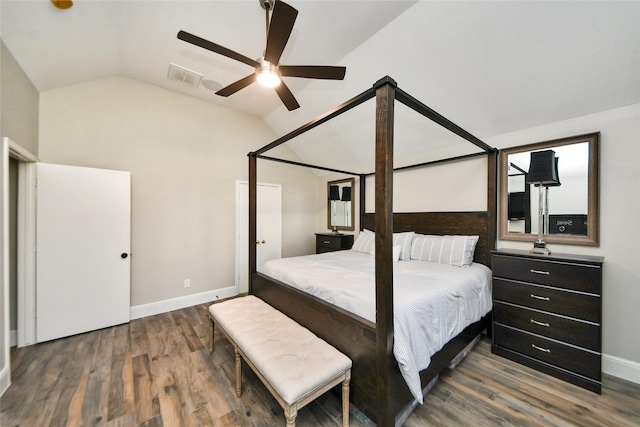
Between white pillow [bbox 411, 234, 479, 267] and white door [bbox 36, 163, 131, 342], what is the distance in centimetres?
373

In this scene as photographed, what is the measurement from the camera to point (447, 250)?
8.95 ft

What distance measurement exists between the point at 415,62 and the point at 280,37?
1544 millimetres

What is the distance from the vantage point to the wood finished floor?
5.15 ft

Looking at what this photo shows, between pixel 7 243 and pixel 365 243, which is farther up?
pixel 7 243

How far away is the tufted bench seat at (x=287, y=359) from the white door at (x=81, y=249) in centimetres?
183

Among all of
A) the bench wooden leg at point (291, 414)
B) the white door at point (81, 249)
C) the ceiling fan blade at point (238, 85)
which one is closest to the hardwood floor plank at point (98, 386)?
the white door at point (81, 249)

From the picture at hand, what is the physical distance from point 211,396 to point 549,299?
2.89 metres

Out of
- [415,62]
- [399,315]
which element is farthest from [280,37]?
[399,315]

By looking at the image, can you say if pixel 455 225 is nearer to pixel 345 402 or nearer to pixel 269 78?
pixel 345 402

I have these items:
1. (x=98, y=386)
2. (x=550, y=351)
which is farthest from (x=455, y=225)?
(x=98, y=386)

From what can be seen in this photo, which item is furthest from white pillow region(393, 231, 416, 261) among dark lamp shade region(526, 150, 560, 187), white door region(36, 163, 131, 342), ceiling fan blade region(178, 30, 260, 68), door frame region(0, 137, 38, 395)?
door frame region(0, 137, 38, 395)

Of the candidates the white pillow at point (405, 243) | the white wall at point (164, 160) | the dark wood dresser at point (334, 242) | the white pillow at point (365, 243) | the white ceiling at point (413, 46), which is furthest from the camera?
the dark wood dresser at point (334, 242)

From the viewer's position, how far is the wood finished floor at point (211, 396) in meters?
1.57

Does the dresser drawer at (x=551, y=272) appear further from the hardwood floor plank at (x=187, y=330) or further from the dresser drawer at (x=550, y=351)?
the hardwood floor plank at (x=187, y=330)
